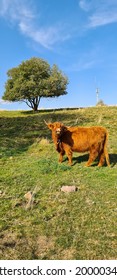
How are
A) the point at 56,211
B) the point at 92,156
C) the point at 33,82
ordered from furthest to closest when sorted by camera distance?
the point at 33,82 < the point at 92,156 < the point at 56,211

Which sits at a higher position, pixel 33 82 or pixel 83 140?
pixel 33 82

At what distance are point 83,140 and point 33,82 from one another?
3878cm

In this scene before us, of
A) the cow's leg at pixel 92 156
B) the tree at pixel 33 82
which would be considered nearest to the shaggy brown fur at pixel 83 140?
the cow's leg at pixel 92 156

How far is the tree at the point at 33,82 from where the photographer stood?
4941 cm

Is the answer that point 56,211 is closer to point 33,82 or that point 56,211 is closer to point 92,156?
point 92,156

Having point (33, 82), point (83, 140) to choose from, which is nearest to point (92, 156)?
point (83, 140)

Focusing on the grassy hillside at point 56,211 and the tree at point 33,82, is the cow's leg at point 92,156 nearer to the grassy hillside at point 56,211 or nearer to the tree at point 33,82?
the grassy hillside at point 56,211

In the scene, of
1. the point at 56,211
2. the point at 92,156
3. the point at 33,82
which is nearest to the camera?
the point at 56,211

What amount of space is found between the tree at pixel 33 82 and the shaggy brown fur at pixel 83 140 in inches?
1497

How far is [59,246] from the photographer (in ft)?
19.4

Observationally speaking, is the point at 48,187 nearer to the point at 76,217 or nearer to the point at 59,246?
the point at 76,217

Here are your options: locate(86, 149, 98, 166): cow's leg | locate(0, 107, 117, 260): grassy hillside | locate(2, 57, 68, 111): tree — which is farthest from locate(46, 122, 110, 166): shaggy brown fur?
locate(2, 57, 68, 111): tree

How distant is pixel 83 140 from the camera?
446 inches
